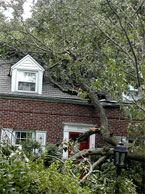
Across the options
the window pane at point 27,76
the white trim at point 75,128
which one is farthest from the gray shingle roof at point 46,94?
the white trim at point 75,128

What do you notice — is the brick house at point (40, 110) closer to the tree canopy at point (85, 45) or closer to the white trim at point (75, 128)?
the white trim at point (75, 128)

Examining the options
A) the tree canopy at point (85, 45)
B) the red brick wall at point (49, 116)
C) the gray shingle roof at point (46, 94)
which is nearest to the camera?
the tree canopy at point (85, 45)

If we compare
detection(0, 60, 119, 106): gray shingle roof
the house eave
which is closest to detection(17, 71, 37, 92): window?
detection(0, 60, 119, 106): gray shingle roof

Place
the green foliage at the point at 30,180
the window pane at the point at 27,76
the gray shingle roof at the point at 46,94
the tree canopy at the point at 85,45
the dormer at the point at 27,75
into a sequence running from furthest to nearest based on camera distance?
the window pane at the point at 27,76 < the dormer at the point at 27,75 < the gray shingle roof at the point at 46,94 < the tree canopy at the point at 85,45 < the green foliage at the point at 30,180

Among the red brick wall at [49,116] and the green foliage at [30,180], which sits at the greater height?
the red brick wall at [49,116]

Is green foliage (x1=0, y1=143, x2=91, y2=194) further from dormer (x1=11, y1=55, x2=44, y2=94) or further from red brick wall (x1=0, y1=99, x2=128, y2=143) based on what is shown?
dormer (x1=11, y1=55, x2=44, y2=94)

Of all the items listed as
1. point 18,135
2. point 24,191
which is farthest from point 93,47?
point 24,191

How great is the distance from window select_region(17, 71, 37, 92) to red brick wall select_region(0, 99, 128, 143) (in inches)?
27.9

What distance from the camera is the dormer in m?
14.7

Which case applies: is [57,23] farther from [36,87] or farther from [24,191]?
[24,191]

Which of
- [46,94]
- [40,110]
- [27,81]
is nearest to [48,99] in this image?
[46,94]

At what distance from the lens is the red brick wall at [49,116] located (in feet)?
46.5

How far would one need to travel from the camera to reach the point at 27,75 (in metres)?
15.0

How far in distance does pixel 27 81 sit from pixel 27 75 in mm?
297
